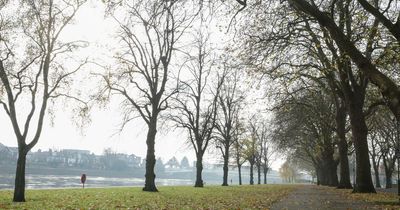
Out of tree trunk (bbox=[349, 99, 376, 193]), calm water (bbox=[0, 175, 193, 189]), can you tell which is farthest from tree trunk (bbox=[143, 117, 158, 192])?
calm water (bbox=[0, 175, 193, 189])

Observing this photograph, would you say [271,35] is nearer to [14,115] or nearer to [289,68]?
[289,68]

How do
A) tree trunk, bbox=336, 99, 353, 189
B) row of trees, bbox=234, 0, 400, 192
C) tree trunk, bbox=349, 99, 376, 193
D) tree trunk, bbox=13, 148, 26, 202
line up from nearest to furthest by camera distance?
1. row of trees, bbox=234, 0, 400, 192
2. tree trunk, bbox=13, 148, 26, 202
3. tree trunk, bbox=349, 99, 376, 193
4. tree trunk, bbox=336, 99, 353, 189

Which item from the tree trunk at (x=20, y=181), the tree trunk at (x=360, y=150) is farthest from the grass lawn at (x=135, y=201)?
the tree trunk at (x=360, y=150)

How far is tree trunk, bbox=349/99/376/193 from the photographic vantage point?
79.4 feet

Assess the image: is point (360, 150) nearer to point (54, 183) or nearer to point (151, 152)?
point (151, 152)

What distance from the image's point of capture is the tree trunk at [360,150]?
79.4 ft

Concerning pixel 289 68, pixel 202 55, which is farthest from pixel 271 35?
pixel 202 55

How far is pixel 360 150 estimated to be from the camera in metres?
24.7

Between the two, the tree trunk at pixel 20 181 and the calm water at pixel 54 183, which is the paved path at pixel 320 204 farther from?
the calm water at pixel 54 183

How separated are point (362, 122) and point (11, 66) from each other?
67.4 feet

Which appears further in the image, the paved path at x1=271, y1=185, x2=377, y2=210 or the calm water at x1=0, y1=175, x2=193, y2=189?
the calm water at x1=0, y1=175, x2=193, y2=189

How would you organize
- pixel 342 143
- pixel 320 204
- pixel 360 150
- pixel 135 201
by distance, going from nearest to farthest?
1. pixel 320 204
2. pixel 135 201
3. pixel 360 150
4. pixel 342 143

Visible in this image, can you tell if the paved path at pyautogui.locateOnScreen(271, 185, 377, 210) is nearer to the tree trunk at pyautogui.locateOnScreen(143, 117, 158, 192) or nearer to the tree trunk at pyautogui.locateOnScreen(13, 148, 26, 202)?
the tree trunk at pyautogui.locateOnScreen(13, 148, 26, 202)

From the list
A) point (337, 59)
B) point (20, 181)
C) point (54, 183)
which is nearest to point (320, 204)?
point (337, 59)
